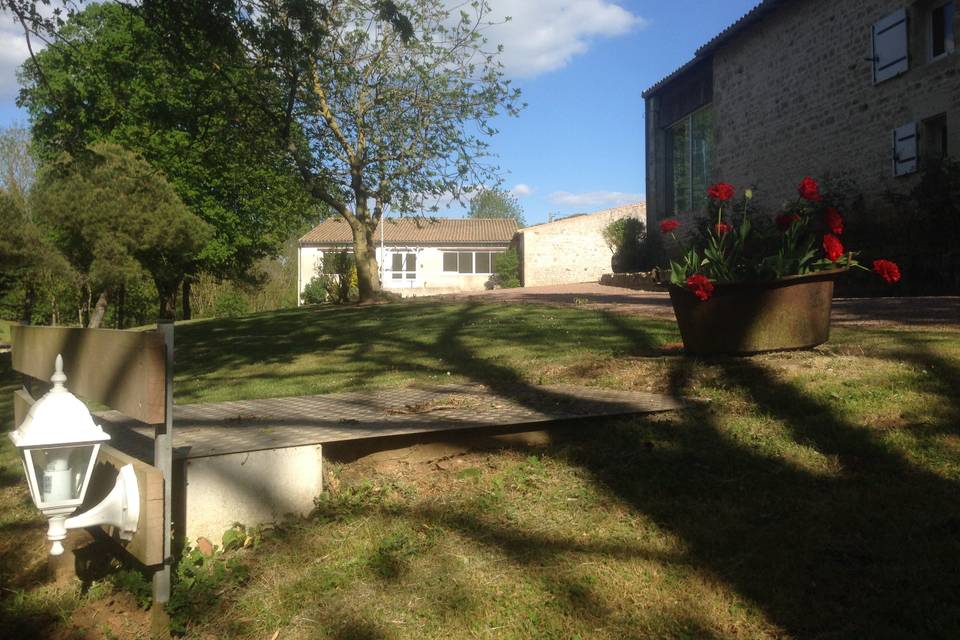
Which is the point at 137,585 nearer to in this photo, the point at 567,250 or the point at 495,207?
the point at 567,250

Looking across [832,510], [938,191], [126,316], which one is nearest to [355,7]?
[938,191]

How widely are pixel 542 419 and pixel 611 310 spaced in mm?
7225

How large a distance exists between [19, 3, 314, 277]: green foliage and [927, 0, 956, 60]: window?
442 inches

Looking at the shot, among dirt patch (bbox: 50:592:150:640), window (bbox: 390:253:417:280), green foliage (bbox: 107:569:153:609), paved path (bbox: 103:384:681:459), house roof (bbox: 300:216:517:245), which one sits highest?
house roof (bbox: 300:216:517:245)

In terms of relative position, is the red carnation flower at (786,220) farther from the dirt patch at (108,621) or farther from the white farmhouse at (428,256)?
the white farmhouse at (428,256)

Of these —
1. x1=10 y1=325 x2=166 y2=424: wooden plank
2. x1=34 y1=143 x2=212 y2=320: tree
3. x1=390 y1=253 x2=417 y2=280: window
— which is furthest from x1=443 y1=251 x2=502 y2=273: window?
x1=10 y1=325 x2=166 y2=424: wooden plank

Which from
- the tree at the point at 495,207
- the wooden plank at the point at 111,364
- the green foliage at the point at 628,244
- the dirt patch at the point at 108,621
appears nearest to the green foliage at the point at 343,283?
the green foliage at the point at 628,244

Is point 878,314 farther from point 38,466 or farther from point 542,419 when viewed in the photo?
point 38,466

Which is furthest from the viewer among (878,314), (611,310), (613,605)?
(611,310)

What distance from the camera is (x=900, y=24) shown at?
13180mm

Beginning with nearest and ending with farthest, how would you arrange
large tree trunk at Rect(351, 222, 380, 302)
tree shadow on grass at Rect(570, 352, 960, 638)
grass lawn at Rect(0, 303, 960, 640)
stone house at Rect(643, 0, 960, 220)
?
tree shadow on grass at Rect(570, 352, 960, 638) < grass lawn at Rect(0, 303, 960, 640) < stone house at Rect(643, 0, 960, 220) < large tree trunk at Rect(351, 222, 380, 302)

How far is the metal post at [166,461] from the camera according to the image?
8.39 feet

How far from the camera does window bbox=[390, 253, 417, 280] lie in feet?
151

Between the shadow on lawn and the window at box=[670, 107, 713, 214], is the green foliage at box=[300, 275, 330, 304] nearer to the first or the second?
the window at box=[670, 107, 713, 214]
